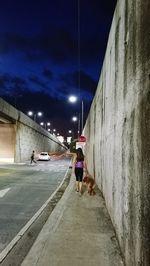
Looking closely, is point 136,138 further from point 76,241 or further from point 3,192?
point 3,192

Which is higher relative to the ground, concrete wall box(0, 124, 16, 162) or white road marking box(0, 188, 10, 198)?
concrete wall box(0, 124, 16, 162)

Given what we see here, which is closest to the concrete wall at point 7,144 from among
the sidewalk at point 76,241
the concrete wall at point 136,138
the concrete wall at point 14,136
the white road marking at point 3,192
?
the concrete wall at point 14,136

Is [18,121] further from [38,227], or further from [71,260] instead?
[71,260]

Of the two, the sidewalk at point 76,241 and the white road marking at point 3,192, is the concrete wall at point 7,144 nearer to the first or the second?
the white road marking at point 3,192

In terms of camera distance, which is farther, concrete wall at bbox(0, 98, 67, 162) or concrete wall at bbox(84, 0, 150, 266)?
concrete wall at bbox(0, 98, 67, 162)

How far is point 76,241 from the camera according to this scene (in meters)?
6.23

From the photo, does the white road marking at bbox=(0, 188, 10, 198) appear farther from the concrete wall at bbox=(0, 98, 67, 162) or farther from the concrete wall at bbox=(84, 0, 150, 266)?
the concrete wall at bbox=(0, 98, 67, 162)

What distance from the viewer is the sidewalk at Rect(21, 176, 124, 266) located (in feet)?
17.1

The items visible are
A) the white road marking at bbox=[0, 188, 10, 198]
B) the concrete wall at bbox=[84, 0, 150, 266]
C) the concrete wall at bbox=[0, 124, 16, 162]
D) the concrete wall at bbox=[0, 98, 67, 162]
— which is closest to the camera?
the concrete wall at bbox=[84, 0, 150, 266]

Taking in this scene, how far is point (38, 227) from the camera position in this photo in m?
8.19

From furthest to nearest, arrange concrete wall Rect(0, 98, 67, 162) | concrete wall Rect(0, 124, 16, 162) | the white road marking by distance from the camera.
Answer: concrete wall Rect(0, 124, 16, 162), concrete wall Rect(0, 98, 67, 162), the white road marking

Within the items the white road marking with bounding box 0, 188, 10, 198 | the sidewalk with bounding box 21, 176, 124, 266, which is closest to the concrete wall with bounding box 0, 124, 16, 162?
the white road marking with bounding box 0, 188, 10, 198

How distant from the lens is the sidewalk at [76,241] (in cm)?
521

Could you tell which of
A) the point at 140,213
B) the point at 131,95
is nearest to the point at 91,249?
the point at 140,213
